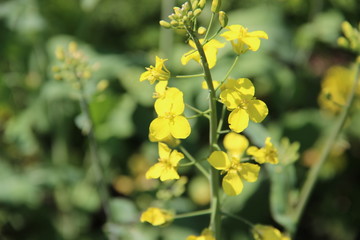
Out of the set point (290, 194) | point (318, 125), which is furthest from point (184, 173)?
point (290, 194)

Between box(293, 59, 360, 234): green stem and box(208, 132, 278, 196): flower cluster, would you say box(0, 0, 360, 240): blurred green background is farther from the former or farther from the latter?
box(208, 132, 278, 196): flower cluster

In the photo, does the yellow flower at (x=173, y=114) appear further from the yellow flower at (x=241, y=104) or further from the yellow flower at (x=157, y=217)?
the yellow flower at (x=157, y=217)

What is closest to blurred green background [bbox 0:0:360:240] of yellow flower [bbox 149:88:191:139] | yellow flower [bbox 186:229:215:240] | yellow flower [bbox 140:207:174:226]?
yellow flower [bbox 140:207:174:226]

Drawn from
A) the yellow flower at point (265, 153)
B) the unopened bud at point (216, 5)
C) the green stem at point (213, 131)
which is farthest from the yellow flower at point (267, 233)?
the unopened bud at point (216, 5)

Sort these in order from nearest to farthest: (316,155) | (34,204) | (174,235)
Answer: (174,235)
(34,204)
(316,155)

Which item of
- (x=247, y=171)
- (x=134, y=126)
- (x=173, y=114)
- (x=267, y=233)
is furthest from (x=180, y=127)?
(x=134, y=126)

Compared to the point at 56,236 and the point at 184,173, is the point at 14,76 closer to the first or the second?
the point at 56,236
